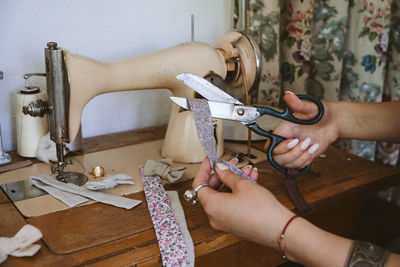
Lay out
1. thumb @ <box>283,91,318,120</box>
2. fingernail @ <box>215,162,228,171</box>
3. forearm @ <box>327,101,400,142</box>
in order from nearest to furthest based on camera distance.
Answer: fingernail @ <box>215,162,228,171</box>, thumb @ <box>283,91,318,120</box>, forearm @ <box>327,101,400,142</box>

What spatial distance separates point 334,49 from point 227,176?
2.67ft

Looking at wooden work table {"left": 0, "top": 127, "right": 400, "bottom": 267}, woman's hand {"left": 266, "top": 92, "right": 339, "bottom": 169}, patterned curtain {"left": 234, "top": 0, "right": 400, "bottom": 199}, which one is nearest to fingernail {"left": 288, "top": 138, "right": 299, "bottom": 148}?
woman's hand {"left": 266, "top": 92, "right": 339, "bottom": 169}

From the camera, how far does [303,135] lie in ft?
3.16

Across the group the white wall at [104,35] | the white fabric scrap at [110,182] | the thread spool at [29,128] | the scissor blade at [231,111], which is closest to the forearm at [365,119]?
the scissor blade at [231,111]

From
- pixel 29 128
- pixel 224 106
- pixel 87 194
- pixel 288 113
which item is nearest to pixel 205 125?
pixel 224 106

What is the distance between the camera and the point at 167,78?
0.99 metres

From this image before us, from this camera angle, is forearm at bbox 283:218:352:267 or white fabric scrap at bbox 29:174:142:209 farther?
white fabric scrap at bbox 29:174:142:209

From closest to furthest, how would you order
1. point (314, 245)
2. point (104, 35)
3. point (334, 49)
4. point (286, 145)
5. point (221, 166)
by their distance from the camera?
point (314, 245), point (221, 166), point (286, 145), point (104, 35), point (334, 49)

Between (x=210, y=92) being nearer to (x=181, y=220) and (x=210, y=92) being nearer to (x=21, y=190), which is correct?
(x=181, y=220)

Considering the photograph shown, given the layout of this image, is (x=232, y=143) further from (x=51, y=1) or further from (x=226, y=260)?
(x=51, y=1)

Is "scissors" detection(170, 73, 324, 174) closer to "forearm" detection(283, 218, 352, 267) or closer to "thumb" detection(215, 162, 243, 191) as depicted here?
"thumb" detection(215, 162, 243, 191)

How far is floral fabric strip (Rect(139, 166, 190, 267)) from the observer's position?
2.26ft

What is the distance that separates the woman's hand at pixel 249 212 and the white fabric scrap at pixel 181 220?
2.4 inches

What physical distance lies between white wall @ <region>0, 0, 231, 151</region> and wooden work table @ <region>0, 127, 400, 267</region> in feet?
1.30
